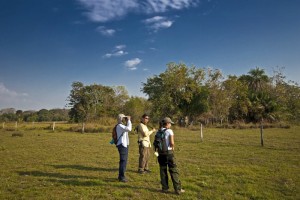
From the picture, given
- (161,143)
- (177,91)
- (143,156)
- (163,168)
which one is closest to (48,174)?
(143,156)

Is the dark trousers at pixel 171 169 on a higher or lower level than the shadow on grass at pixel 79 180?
higher

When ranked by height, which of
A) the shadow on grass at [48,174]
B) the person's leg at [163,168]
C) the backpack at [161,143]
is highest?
the backpack at [161,143]

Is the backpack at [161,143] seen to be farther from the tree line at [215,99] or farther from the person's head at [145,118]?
the tree line at [215,99]

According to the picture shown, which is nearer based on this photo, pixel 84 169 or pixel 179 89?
pixel 84 169

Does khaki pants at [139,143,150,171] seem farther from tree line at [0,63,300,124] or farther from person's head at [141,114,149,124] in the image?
tree line at [0,63,300,124]

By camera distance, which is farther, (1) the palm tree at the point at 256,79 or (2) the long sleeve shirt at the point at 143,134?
(1) the palm tree at the point at 256,79

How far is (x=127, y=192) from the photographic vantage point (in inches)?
273

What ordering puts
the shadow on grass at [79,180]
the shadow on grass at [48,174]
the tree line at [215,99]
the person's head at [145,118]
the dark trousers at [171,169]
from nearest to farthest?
the dark trousers at [171,169] → the shadow on grass at [79,180] → the shadow on grass at [48,174] → the person's head at [145,118] → the tree line at [215,99]

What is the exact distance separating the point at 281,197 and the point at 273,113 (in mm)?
38941

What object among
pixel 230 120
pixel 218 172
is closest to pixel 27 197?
pixel 218 172

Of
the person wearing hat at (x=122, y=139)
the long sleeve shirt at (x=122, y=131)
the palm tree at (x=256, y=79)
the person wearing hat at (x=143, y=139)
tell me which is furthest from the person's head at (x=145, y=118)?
the palm tree at (x=256, y=79)

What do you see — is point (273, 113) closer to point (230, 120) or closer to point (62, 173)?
point (230, 120)

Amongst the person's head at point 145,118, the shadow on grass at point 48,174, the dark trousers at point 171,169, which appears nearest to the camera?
the dark trousers at point 171,169

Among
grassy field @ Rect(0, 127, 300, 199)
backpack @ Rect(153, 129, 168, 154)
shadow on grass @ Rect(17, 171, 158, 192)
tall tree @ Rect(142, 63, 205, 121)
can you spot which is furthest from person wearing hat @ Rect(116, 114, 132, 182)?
tall tree @ Rect(142, 63, 205, 121)
